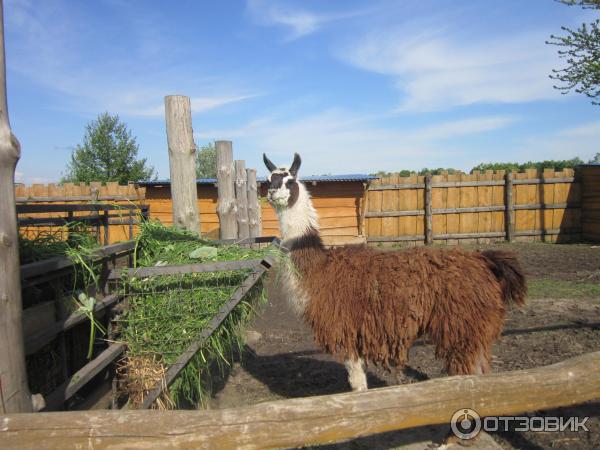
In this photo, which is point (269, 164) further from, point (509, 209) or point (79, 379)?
point (509, 209)

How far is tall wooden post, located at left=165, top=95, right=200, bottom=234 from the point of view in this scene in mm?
3896

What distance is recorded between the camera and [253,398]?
4570mm

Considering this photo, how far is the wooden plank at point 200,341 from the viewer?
291 cm

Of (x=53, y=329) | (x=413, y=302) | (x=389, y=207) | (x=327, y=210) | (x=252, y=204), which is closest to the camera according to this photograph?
(x=53, y=329)

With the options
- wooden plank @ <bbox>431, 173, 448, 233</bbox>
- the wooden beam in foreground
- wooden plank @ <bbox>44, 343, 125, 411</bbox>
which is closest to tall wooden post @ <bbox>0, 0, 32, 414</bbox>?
the wooden beam in foreground

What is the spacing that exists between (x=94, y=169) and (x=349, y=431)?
3020cm

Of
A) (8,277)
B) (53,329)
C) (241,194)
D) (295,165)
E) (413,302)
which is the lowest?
(413,302)

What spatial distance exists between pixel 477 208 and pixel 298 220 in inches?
504

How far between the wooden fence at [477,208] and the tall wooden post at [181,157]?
38.4ft

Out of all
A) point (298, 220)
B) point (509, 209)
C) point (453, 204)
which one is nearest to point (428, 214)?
point (453, 204)

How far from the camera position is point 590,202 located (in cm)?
1494

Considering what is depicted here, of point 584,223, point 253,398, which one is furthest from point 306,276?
point 584,223

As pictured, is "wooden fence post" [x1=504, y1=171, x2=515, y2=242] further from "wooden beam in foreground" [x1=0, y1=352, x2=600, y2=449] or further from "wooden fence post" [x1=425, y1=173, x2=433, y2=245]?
"wooden beam in foreground" [x1=0, y1=352, x2=600, y2=449]

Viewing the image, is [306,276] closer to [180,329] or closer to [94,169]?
[180,329]
